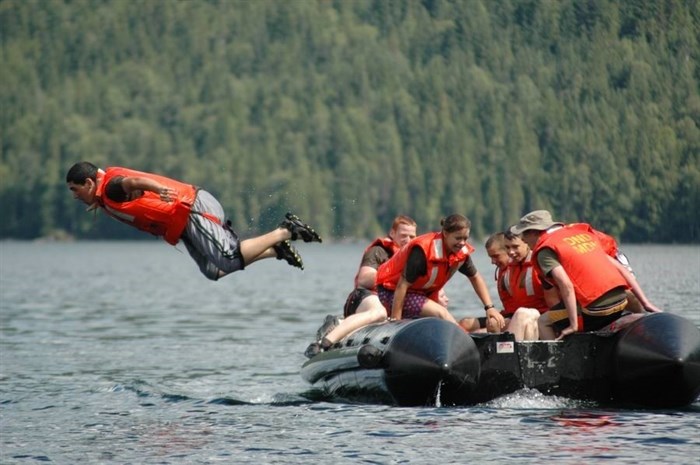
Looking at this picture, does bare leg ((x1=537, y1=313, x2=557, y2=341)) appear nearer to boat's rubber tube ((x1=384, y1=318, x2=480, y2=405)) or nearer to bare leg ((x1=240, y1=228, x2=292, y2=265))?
boat's rubber tube ((x1=384, y1=318, x2=480, y2=405))

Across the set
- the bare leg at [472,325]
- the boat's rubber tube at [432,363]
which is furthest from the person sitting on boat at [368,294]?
the boat's rubber tube at [432,363]

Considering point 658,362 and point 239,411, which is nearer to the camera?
point 658,362

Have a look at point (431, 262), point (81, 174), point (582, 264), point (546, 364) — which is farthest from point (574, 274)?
point (81, 174)

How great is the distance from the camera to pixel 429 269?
14.5m

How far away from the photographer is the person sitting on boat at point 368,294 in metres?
15.1

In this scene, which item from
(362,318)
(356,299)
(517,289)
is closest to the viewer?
(517,289)

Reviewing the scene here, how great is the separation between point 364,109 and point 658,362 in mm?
118882

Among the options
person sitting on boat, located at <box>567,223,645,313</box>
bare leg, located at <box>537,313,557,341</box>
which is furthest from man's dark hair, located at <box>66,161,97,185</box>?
person sitting on boat, located at <box>567,223,645,313</box>

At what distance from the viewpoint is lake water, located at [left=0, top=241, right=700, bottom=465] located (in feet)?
38.3

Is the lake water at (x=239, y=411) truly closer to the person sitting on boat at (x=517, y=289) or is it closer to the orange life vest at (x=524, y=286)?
the person sitting on boat at (x=517, y=289)

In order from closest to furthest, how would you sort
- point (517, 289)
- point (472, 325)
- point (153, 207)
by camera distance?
1. point (153, 207)
2. point (517, 289)
3. point (472, 325)

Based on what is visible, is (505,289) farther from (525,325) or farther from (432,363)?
(432,363)

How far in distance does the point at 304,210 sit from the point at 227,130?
35.8 m

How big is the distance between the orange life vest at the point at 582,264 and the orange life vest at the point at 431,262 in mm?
1243
